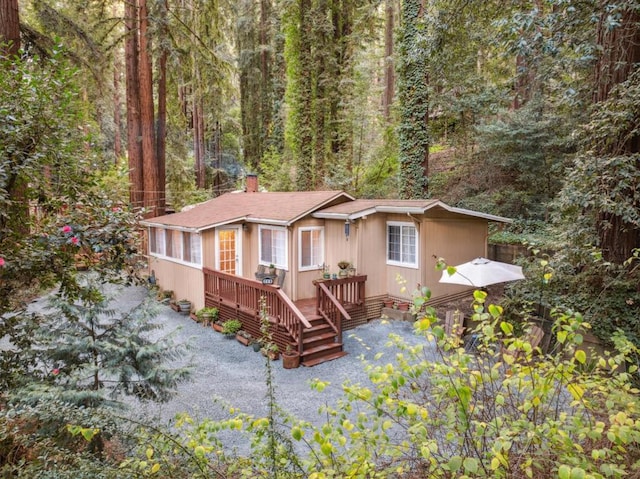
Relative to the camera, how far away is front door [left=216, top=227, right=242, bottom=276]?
34.3 feet

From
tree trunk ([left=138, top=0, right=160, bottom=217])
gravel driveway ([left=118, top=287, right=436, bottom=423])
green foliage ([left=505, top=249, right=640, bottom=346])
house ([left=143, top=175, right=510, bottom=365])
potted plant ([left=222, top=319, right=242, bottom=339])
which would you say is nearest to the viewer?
gravel driveway ([left=118, top=287, right=436, bottom=423])

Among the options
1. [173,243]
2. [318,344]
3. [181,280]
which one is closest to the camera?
[318,344]

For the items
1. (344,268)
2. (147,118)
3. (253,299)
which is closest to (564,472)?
(253,299)

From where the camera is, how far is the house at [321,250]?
30.3ft

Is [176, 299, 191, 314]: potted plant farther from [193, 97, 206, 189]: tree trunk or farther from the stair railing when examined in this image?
[193, 97, 206, 189]: tree trunk

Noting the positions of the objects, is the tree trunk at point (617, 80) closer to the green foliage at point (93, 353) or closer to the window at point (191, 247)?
the green foliage at point (93, 353)

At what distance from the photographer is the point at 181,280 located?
11102 millimetres

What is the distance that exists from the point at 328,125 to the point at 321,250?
10.0 meters

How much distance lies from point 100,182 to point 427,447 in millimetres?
3630

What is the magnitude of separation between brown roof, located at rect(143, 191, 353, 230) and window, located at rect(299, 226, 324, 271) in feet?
2.03

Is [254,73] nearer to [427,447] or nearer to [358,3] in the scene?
[358,3]

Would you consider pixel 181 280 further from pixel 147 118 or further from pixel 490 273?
pixel 490 273

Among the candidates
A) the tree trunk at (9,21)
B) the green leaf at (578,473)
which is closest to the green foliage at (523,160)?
the green leaf at (578,473)

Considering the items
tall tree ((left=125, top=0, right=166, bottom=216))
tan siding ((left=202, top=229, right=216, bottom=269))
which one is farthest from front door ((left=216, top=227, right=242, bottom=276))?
tall tree ((left=125, top=0, right=166, bottom=216))
